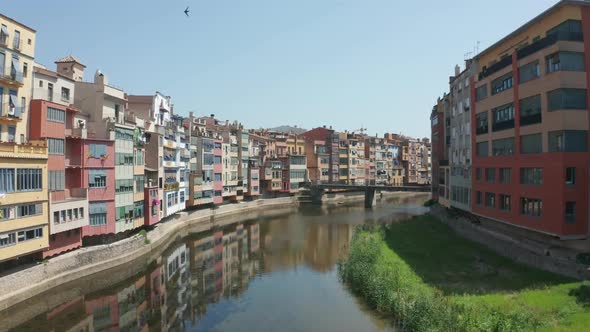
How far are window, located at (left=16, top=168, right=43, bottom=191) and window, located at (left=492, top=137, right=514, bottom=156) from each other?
36.8 metres

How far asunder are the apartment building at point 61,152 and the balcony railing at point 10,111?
138 centimetres

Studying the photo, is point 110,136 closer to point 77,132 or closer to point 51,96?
point 77,132

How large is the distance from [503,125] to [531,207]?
27.8 feet

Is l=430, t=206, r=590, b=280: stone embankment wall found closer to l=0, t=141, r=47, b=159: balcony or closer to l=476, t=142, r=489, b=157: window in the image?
l=476, t=142, r=489, b=157: window

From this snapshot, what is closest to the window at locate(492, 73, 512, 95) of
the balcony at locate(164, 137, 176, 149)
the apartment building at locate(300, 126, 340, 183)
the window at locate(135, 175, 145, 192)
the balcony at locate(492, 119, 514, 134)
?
the balcony at locate(492, 119, 514, 134)

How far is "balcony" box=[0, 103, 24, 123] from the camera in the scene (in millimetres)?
31078

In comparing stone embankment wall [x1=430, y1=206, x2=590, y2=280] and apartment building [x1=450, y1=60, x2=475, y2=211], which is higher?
apartment building [x1=450, y1=60, x2=475, y2=211]

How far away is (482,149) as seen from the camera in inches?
1742

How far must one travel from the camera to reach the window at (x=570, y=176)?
1179 inches

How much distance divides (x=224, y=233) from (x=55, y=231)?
28.9m

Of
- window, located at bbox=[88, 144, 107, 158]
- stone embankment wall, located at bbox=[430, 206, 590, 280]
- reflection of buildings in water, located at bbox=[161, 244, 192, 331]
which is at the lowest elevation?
reflection of buildings in water, located at bbox=[161, 244, 192, 331]

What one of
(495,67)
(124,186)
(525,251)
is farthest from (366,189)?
(525,251)

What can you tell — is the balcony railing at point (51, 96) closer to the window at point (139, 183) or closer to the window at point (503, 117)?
the window at point (139, 183)

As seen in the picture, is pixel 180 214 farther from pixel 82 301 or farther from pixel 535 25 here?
pixel 535 25
